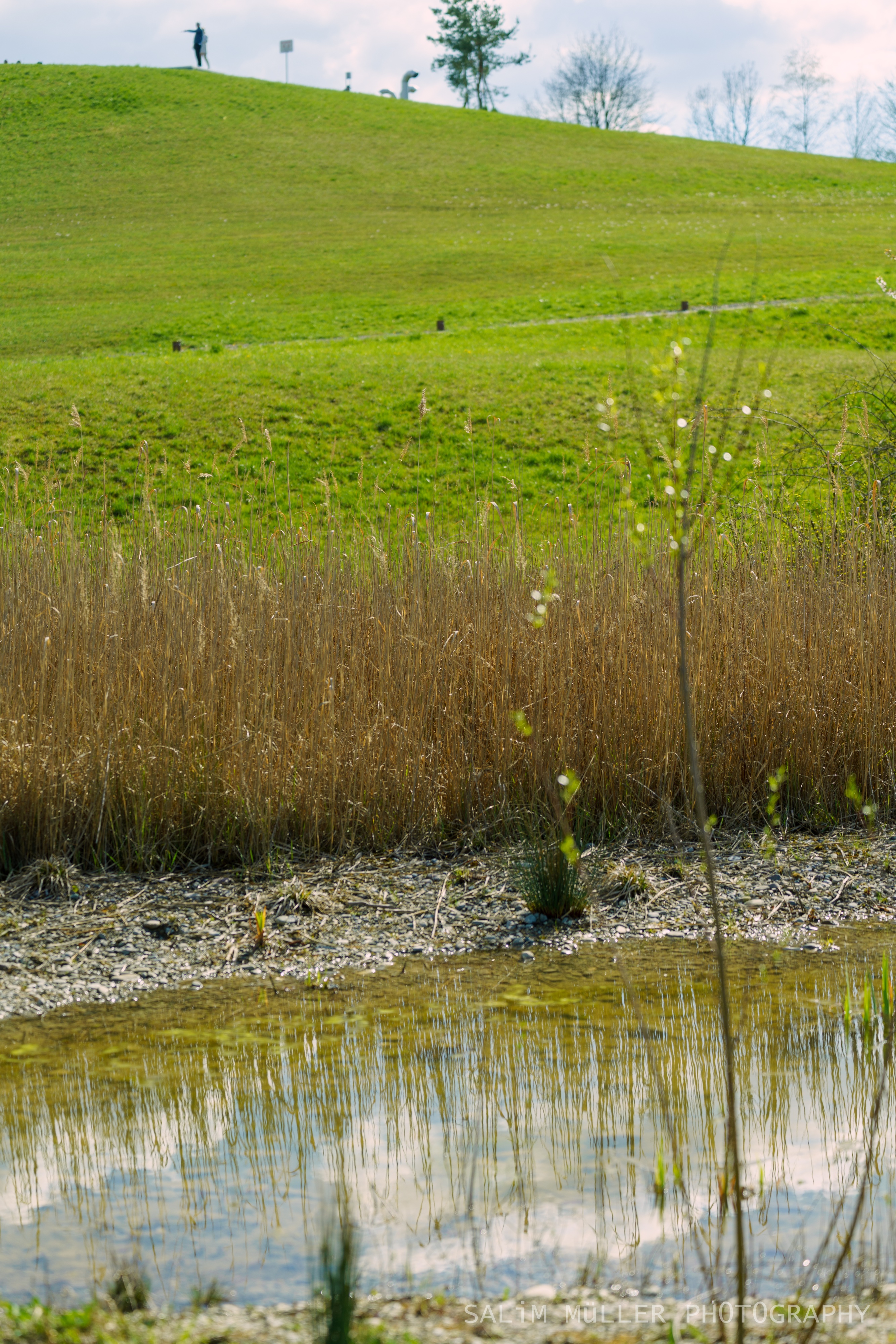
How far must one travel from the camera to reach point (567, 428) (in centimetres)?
1566

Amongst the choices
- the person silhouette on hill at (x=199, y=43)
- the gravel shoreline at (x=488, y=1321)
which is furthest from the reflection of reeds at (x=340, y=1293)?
the person silhouette on hill at (x=199, y=43)

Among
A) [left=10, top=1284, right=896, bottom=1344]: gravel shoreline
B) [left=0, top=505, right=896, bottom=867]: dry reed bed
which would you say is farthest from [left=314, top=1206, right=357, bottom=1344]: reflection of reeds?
[left=0, top=505, right=896, bottom=867]: dry reed bed

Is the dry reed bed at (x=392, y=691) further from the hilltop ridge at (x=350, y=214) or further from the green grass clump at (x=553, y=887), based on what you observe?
the hilltop ridge at (x=350, y=214)

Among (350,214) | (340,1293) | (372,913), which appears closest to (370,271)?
(350,214)

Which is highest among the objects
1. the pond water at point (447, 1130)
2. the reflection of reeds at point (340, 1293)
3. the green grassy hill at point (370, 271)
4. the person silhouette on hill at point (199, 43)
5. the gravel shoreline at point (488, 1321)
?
the person silhouette on hill at point (199, 43)

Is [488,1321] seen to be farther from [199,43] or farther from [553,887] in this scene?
[199,43]

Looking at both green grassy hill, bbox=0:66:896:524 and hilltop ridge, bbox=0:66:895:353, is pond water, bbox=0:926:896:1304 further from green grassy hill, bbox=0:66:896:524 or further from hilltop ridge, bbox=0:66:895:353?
hilltop ridge, bbox=0:66:895:353

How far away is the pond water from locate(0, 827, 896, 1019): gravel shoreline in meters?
0.21

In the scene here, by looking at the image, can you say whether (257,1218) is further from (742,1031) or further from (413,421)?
(413,421)

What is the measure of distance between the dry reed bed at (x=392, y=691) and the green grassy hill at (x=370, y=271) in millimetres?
1124

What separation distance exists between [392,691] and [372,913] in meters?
1.02

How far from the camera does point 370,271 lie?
2969cm

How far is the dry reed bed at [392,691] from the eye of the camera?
4609 millimetres

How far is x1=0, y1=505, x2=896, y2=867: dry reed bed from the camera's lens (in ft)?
15.1
